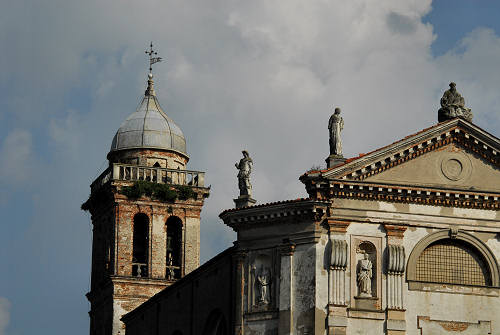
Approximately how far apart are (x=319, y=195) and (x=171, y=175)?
81.0 feet


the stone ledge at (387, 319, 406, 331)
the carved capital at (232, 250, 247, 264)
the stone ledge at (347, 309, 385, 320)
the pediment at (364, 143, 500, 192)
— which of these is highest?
the pediment at (364, 143, 500, 192)

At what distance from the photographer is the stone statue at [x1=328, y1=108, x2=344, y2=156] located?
4781cm

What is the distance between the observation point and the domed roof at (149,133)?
236ft

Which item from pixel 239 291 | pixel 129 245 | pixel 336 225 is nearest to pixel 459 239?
pixel 336 225

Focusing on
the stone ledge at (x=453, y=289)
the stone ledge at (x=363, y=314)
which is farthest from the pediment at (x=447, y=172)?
the stone ledge at (x=363, y=314)

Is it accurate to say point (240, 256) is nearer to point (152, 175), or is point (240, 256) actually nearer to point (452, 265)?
point (452, 265)

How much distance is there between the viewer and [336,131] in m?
47.9

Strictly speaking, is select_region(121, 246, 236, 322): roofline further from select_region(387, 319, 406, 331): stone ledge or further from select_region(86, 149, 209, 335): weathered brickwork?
select_region(387, 319, 406, 331): stone ledge

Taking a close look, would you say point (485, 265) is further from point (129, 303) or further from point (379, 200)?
point (129, 303)

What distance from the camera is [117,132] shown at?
73.2m

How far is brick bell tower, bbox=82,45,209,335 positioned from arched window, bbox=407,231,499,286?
2298 cm

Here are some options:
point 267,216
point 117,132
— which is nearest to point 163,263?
point 117,132

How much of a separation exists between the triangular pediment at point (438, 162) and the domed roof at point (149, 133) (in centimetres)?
2591

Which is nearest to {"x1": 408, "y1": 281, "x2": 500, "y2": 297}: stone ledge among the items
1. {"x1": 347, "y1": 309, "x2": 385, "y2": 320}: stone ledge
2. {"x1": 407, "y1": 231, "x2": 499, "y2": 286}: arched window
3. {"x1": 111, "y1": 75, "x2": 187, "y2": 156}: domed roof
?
{"x1": 407, "y1": 231, "x2": 499, "y2": 286}: arched window
